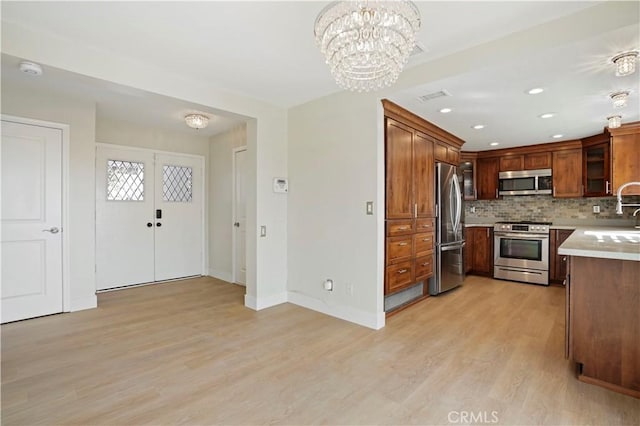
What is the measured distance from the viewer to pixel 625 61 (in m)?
2.24

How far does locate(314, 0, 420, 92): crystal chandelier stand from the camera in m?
1.60

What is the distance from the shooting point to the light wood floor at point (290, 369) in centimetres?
184

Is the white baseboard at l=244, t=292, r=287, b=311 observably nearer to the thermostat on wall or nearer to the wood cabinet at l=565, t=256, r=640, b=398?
the thermostat on wall

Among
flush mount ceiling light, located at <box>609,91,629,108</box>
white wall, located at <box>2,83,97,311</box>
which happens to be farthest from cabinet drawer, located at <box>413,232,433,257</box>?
white wall, located at <box>2,83,97,311</box>

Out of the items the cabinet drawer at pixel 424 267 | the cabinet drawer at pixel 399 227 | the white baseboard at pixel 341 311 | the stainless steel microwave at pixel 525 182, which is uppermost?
the stainless steel microwave at pixel 525 182

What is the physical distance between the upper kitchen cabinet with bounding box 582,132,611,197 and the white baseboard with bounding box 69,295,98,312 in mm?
6984

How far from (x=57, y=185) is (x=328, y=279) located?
327 cm

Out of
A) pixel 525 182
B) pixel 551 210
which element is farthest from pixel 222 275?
pixel 551 210

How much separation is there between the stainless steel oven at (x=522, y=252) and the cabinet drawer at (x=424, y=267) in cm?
195

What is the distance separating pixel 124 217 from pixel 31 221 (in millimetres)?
1302

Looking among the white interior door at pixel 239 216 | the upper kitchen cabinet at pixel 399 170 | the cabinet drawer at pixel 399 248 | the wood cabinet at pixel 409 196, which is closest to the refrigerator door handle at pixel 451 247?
the wood cabinet at pixel 409 196

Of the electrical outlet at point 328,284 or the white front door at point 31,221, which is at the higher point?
the white front door at point 31,221

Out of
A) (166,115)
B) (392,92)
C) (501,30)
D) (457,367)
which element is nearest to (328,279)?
(457,367)

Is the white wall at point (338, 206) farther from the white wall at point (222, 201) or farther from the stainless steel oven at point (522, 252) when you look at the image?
the stainless steel oven at point (522, 252)
